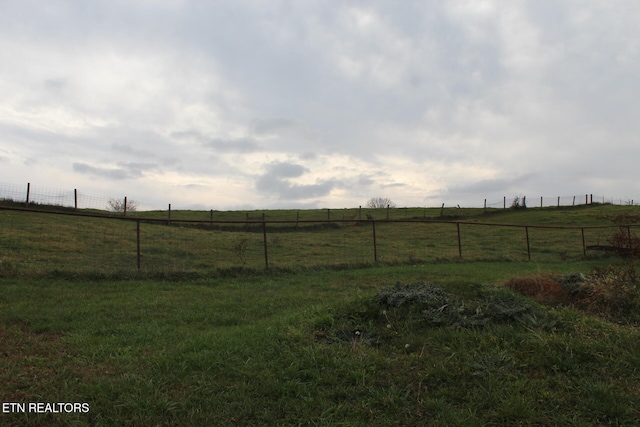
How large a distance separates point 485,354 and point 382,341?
1073mm

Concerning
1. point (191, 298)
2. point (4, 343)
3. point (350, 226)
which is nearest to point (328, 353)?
point (4, 343)

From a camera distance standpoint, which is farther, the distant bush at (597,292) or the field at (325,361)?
the distant bush at (597,292)

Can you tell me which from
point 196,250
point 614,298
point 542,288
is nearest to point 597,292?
point 614,298

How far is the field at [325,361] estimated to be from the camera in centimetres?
282

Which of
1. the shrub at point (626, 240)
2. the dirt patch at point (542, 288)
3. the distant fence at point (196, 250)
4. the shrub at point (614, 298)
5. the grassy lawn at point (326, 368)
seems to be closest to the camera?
the grassy lawn at point (326, 368)

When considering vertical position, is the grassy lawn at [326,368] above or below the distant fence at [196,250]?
below

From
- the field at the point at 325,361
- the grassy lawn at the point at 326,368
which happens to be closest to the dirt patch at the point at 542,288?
the field at the point at 325,361

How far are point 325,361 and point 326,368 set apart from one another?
12cm

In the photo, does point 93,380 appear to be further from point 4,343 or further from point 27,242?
point 27,242

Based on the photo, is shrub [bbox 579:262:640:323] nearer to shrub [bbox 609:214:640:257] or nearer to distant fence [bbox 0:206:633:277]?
distant fence [bbox 0:206:633:277]

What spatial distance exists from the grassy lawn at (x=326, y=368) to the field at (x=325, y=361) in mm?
14

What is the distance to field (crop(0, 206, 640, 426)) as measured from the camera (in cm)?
282

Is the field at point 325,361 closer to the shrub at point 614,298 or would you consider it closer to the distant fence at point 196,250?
the shrub at point 614,298

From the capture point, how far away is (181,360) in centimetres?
374
